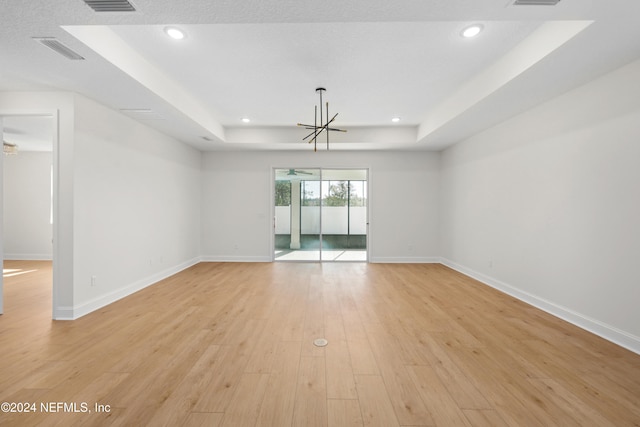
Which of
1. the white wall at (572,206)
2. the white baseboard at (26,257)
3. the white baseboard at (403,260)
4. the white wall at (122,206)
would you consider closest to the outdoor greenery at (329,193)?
the white baseboard at (403,260)

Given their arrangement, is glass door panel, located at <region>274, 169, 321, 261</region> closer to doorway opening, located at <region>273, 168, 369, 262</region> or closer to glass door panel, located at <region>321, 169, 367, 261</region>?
doorway opening, located at <region>273, 168, 369, 262</region>

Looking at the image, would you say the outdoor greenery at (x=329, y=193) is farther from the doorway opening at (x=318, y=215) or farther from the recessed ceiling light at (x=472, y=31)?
the recessed ceiling light at (x=472, y=31)

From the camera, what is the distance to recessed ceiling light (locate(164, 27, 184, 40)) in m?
2.56

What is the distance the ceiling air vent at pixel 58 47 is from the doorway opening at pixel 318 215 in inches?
174

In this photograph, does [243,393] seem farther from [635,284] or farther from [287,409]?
[635,284]

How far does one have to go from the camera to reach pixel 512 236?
13.4ft

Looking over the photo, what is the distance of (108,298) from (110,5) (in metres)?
3.38

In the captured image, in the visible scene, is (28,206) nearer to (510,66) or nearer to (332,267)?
(332,267)

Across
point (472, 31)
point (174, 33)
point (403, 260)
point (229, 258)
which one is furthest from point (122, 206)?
point (403, 260)

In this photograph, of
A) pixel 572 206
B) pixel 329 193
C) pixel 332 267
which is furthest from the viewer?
pixel 329 193

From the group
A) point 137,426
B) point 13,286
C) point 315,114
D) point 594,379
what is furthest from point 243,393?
point 13,286

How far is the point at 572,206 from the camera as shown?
313 cm

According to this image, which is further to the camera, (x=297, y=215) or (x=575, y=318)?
(x=297, y=215)

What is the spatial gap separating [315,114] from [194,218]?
369 centimetres
